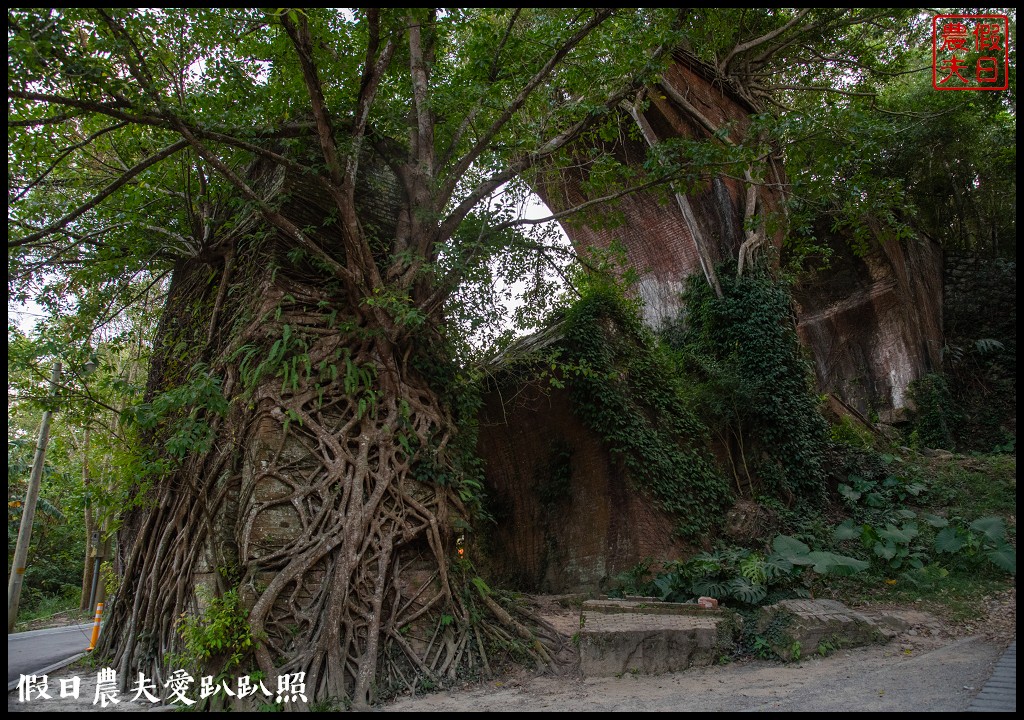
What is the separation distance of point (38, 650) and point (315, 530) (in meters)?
7.48

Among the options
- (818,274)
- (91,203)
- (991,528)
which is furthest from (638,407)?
(818,274)

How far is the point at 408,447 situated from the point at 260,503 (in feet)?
4.47

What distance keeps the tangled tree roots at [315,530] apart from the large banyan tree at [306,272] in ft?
0.07

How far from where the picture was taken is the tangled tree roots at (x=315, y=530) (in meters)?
4.92

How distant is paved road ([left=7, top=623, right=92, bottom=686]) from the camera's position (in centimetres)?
719

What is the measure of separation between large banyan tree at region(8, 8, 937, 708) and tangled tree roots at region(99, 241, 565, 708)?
21 millimetres

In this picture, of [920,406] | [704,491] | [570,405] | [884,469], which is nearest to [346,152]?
[570,405]

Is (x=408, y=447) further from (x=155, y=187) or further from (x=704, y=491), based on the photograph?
(x=704, y=491)

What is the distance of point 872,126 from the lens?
6895 mm

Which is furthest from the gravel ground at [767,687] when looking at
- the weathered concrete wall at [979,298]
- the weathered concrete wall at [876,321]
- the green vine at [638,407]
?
the weathered concrete wall at [979,298]

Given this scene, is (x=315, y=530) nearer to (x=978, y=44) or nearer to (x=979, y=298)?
(x=978, y=44)

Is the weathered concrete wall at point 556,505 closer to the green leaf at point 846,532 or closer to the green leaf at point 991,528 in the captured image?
the green leaf at point 846,532

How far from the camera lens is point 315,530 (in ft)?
17.1

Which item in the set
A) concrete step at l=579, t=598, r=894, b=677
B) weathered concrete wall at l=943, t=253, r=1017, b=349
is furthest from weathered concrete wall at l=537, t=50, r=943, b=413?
concrete step at l=579, t=598, r=894, b=677
